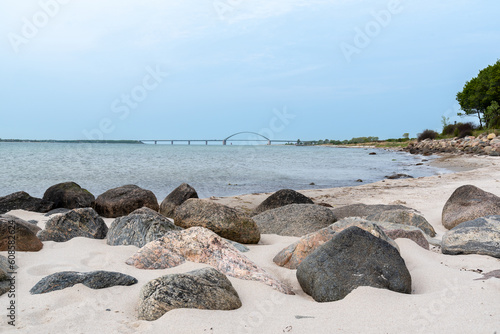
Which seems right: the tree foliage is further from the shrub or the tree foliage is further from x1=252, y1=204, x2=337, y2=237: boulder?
x1=252, y1=204, x2=337, y2=237: boulder

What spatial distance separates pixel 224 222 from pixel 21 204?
20.0 ft

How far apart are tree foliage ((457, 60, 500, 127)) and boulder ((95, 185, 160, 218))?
50.1m

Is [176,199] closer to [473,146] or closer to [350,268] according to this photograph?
[350,268]

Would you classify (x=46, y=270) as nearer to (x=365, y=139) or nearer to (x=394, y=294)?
(x=394, y=294)

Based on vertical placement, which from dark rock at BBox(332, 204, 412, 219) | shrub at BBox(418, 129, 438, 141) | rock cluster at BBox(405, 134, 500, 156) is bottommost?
dark rock at BBox(332, 204, 412, 219)

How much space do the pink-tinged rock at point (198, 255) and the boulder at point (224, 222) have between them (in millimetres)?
1117

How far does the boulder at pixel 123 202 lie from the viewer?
819cm

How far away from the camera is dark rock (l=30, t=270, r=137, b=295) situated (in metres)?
3.10

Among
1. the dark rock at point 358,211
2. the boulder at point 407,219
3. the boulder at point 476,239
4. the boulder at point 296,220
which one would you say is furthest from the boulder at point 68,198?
the boulder at point 476,239

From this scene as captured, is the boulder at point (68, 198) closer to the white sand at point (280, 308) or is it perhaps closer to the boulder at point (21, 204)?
the boulder at point (21, 204)

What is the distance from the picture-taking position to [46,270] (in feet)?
12.2

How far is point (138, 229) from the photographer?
484 centimetres

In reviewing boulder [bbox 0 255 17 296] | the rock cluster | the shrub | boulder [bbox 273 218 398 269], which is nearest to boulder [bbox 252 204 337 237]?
boulder [bbox 273 218 398 269]

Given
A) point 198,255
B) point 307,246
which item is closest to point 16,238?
point 198,255
